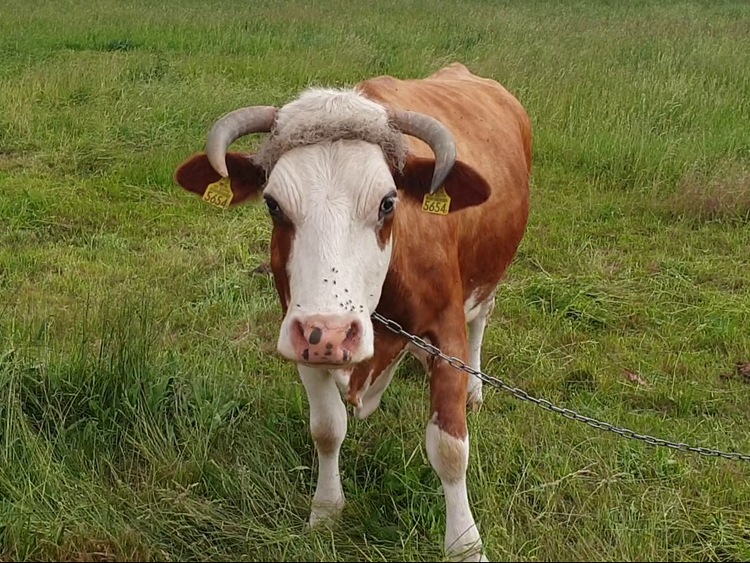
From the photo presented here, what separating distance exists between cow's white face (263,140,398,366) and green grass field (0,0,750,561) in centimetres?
80

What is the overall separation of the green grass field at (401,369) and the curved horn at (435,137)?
3.85 feet

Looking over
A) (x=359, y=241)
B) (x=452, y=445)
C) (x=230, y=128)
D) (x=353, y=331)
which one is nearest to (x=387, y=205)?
(x=359, y=241)

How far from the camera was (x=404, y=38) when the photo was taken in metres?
15.2

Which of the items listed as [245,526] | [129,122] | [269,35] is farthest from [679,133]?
[269,35]

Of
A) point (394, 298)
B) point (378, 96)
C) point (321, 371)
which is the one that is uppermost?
point (378, 96)

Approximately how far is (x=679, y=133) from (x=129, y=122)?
5327 millimetres

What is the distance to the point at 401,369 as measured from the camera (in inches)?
182

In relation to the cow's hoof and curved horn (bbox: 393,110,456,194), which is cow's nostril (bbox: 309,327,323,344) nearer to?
curved horn (bbox: 393,110,456,194)

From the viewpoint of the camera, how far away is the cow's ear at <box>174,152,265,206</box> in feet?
10.4

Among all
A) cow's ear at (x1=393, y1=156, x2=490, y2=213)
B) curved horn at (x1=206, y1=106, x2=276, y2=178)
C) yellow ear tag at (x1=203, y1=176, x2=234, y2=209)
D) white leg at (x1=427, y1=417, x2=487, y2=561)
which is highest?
curved horn at (x1=206, y1=106, x2=276, y2=178)

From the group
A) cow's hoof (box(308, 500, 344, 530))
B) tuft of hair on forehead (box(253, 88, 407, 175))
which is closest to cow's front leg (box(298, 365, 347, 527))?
cow's hoof (box(308, 500, 344, 530))

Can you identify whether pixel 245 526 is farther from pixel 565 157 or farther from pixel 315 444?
pixel 565 157

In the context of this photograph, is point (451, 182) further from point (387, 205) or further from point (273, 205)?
point (273, 205)

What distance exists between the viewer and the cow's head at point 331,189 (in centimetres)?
256
